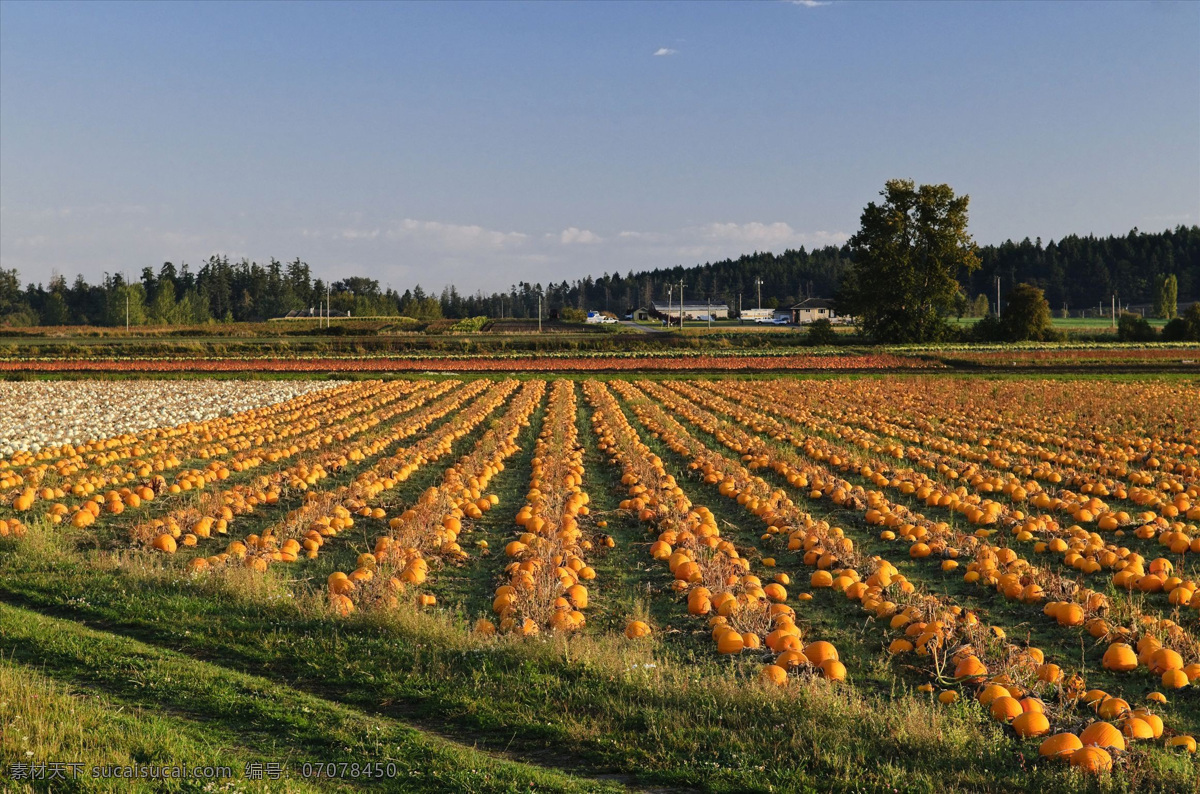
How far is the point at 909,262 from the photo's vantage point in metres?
71.4

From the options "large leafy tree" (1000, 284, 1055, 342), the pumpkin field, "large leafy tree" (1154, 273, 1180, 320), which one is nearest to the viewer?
the pumpkin field

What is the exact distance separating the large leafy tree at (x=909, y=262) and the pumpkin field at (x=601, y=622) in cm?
5549

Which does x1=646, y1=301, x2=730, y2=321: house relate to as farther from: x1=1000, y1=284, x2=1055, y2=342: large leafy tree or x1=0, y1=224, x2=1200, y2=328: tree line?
x1=1000, y1=284, x2=1055, y2=342: large leafy tree

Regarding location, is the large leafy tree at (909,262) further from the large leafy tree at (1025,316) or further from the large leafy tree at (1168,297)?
the large leafy tree at (1168,297)

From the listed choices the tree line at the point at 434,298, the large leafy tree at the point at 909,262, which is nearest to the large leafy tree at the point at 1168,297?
the tree line at the point at 434,298

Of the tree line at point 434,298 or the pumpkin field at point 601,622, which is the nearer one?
the pumpkin field at point 601,622

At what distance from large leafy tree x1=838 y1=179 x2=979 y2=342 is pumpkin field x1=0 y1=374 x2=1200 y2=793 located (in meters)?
55.5

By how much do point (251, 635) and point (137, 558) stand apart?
284 cm

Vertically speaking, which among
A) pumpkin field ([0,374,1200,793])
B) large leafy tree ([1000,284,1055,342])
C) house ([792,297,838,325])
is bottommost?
pumpkin field ([0,374,1200,793])

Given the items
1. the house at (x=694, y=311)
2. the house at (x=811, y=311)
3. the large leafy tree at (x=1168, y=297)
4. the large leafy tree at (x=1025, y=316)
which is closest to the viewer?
the large leafy tree at (x=1025, y=316)

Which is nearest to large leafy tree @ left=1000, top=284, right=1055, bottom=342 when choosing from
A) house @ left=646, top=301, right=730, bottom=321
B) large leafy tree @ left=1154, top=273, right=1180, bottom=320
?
large leafy tree @ left=1154, top=273, right=1180, bottom=320

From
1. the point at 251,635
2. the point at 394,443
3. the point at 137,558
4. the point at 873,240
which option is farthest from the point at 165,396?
the point at 873,240

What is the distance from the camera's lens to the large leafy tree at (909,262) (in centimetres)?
7062

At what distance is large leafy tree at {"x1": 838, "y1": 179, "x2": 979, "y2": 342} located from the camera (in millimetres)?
70625
